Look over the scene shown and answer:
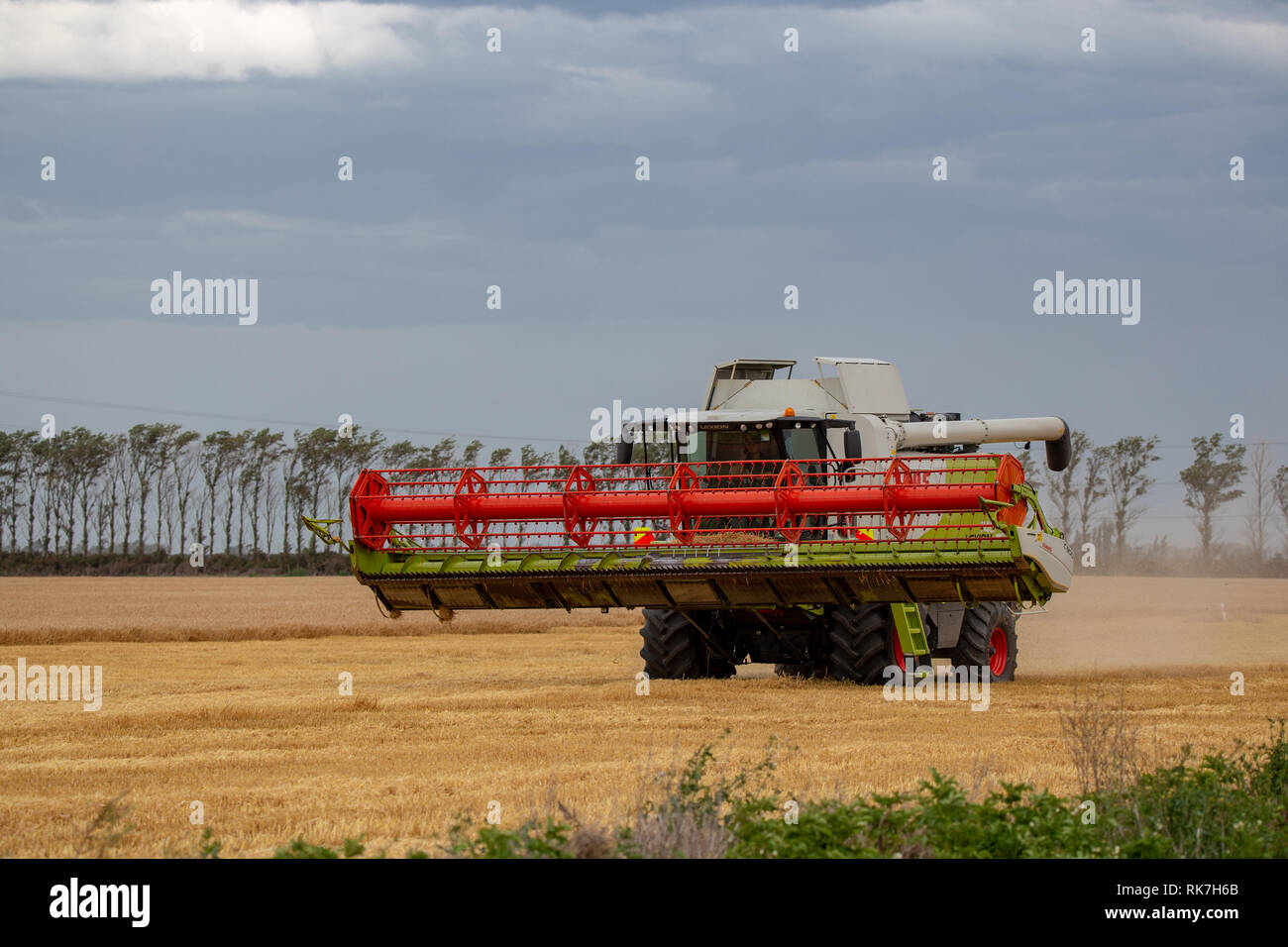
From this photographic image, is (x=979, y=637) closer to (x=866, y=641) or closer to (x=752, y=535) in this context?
(x=866, y=641)

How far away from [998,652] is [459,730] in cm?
757

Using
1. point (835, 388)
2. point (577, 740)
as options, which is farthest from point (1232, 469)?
point (577, 740)

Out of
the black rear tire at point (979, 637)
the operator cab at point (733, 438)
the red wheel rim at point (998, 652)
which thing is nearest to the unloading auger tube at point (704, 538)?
the operator cab at point (733, 438)

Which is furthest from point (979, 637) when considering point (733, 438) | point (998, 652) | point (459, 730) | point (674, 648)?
point (459, 730)

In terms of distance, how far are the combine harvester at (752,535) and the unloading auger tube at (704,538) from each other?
0.02 meters

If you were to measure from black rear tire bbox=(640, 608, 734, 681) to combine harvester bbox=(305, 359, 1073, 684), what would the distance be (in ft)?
0.07

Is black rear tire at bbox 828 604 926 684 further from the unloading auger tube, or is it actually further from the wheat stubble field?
the unloading auger tube

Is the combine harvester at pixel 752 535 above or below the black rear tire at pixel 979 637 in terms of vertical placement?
above

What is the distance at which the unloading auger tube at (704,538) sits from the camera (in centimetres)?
1251

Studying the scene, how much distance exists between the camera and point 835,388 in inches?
603

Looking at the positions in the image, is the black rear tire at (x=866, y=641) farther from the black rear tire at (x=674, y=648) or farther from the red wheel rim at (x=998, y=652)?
the red wheel rim at (x=998, y=652)

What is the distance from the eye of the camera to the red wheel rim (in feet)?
53.6
